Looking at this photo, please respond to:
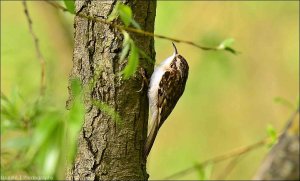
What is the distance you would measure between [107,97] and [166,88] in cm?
72

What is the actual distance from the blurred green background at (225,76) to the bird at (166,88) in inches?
79.3

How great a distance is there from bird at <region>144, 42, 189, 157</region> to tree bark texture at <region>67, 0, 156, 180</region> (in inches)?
13.7

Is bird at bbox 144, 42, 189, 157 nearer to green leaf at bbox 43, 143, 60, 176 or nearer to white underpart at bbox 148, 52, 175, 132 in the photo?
white underpart at bbox 148, 52, 175, 132

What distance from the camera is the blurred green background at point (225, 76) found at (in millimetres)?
4957

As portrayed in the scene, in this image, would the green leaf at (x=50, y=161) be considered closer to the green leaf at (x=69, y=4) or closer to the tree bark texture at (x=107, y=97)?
the green leaf at (x=69, y=4)

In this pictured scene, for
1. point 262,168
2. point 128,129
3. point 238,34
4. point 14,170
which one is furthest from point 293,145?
point 238,34

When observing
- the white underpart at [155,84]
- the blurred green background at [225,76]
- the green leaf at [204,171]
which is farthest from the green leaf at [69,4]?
the blurred green background at [225,76]

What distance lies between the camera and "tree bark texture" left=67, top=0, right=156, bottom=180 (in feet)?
6.09

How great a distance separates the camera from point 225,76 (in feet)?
16.3

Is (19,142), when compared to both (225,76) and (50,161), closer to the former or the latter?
(50,161)

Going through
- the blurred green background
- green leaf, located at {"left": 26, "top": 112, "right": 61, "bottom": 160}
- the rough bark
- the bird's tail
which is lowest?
the blurred green background

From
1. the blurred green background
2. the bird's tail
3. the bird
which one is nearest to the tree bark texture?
the bird's tail

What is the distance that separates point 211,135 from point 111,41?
3658 mm

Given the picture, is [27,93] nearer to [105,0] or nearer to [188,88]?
[105,0]
